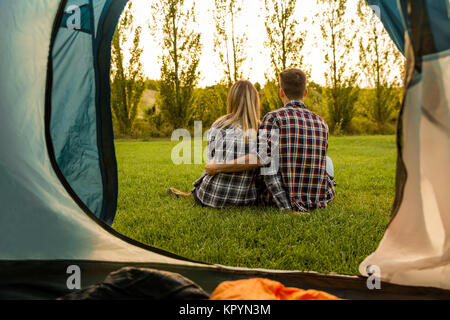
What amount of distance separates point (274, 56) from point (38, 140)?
10.0 metres

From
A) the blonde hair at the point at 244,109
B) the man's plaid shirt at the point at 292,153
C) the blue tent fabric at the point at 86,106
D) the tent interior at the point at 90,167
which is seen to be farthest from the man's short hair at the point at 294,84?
the blue tent fabric at the point at 86,106

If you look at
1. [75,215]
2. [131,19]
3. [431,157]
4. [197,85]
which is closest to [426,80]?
[431,157]

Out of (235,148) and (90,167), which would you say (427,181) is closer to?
(235,148)

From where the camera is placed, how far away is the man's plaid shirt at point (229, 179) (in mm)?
2957

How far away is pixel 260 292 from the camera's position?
1173mm

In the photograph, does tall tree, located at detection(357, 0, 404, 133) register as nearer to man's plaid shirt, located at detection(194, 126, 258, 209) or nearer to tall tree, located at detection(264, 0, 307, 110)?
tall tree, located at detection(264, 0, 307, 110)

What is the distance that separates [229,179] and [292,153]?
0.53 metres

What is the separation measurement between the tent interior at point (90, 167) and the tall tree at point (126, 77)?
9.93m

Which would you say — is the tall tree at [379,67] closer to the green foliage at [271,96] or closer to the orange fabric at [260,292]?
the green foliage at [271,96]

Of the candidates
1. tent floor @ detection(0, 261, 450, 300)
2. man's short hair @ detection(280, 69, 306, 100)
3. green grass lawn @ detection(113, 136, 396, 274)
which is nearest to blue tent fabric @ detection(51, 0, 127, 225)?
green grass lawn @ detection(113, 136, 396, 274)

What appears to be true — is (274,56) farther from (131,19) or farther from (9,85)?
(9,85)

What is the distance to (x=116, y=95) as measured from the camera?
1198cm

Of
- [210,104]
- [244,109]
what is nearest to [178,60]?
[210,104]

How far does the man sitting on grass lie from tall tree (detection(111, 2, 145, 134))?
9.80 m
